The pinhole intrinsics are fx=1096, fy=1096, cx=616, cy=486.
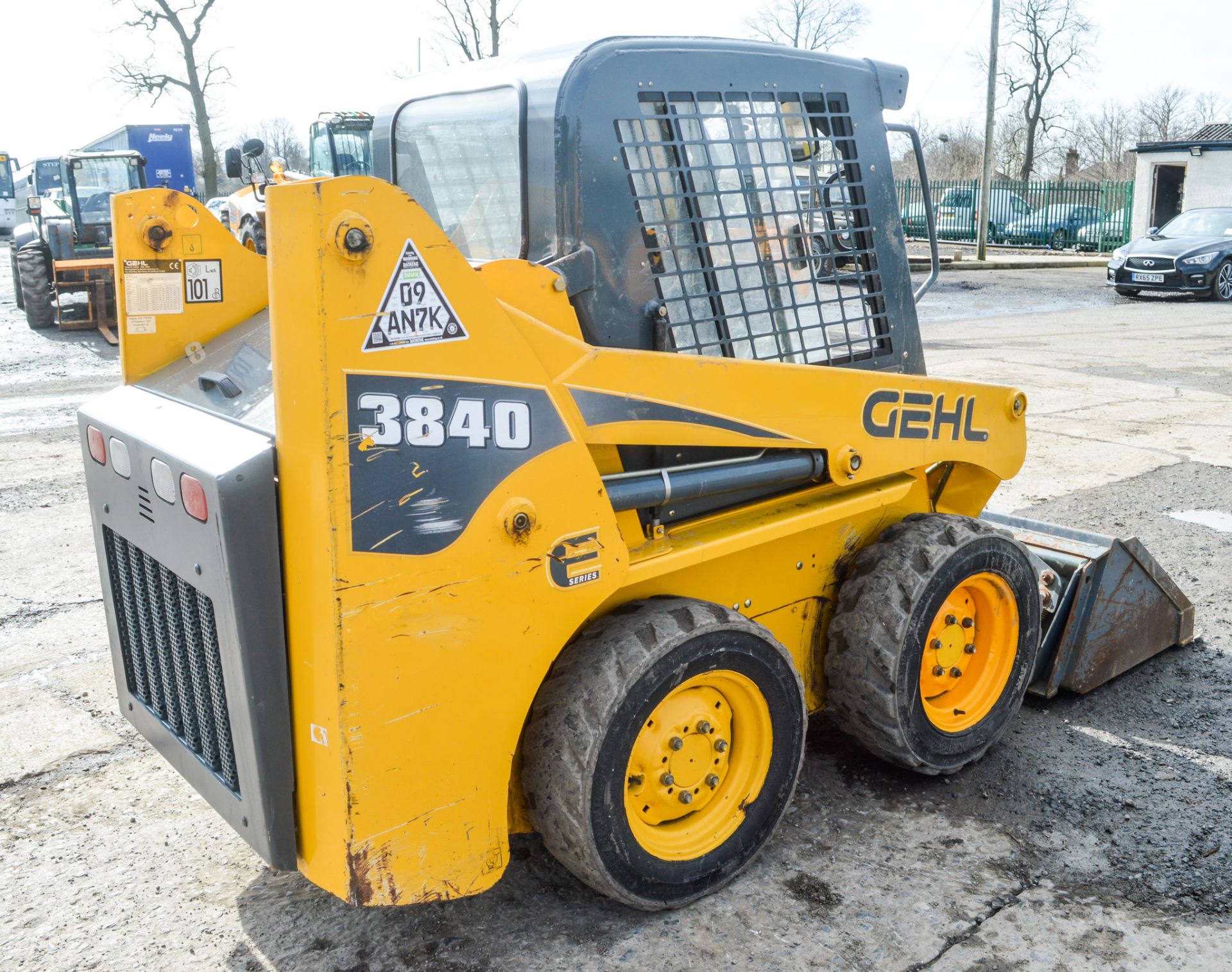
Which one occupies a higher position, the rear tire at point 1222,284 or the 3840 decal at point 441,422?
the 3840 decal at point 441,422

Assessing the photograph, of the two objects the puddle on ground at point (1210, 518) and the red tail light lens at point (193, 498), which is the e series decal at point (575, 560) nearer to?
the red tail light lens at point (193, 498)

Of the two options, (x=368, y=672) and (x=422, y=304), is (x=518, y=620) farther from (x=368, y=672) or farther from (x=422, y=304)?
(x=422, y=304)

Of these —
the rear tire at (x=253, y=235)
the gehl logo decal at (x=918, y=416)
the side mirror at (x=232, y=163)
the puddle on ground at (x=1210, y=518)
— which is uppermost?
the side mirror at (x=232, y=163)

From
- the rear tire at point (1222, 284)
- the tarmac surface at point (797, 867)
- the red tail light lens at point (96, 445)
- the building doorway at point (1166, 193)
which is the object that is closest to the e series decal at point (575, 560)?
the tarmac surface at point (797, 867)

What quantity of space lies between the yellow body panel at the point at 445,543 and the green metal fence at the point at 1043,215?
30196mm

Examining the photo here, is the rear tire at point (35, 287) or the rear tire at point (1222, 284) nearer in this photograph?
the rear tire at point (35, 287)

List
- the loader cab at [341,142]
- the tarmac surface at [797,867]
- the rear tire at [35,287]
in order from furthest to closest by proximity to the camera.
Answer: the loader cab at [341,142] → the rear tire at [35,287] → the tarmac surface at [797,867]

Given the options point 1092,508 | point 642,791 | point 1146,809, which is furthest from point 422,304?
point 1092,508

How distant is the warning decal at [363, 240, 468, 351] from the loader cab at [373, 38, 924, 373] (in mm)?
563

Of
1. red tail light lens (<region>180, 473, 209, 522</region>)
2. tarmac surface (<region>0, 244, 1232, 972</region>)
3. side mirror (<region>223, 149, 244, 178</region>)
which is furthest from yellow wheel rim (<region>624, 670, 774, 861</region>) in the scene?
side mirror (<region>223, 149, 244, 178</region>)

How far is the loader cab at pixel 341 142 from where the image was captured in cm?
1881

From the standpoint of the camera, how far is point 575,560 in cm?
263

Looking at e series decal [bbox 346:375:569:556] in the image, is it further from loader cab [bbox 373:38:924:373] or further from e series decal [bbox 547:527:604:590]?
loader cab [bbox 373:38:924:373]

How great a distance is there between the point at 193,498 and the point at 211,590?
0.21 meters
